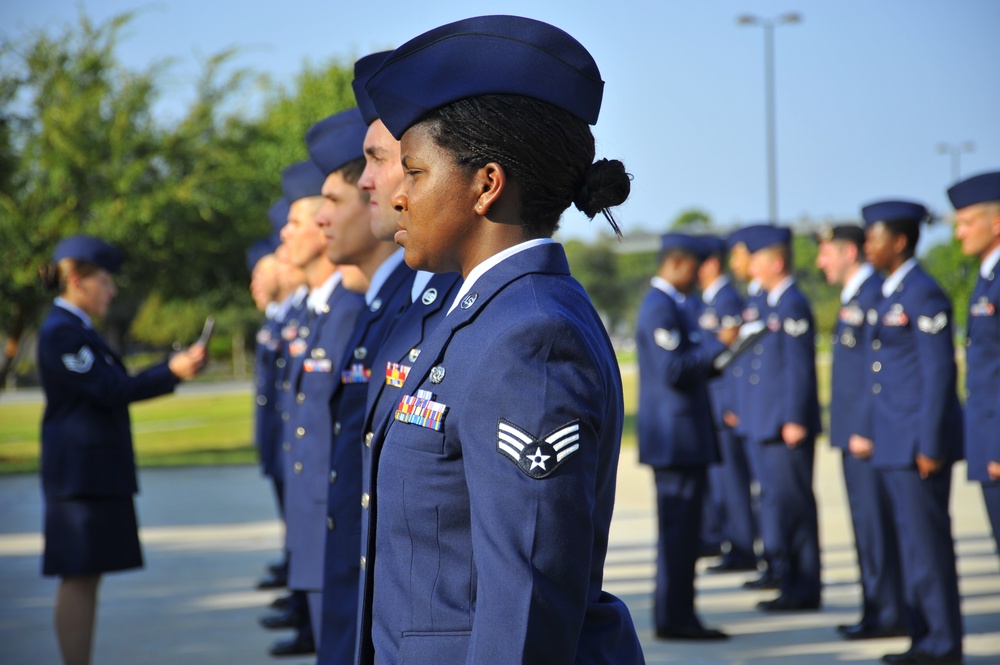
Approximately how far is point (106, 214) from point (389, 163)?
10808 mm

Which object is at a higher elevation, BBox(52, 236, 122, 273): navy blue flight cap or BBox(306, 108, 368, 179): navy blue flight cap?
BBox(306, 108, 368, 179): navy blue flight cap

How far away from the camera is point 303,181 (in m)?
5.34

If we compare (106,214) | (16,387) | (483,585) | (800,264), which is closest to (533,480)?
(483,585)

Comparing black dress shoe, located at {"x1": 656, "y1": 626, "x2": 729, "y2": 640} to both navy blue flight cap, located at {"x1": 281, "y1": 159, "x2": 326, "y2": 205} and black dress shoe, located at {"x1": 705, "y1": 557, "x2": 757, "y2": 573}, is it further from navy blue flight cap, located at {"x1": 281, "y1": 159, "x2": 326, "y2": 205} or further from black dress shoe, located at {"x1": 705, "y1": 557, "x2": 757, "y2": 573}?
navy blue flight cap, located at {"x1": 281, "y1": 159, "x2": 326, "y2": 205}

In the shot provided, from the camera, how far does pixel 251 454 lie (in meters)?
16.5

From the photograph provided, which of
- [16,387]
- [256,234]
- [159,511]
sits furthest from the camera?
[16,387]

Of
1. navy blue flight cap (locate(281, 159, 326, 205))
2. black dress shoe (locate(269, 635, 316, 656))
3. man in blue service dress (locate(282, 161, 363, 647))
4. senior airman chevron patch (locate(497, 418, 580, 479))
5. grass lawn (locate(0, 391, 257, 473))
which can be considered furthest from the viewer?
grass lawn (locate(0, 391, 257, 473))

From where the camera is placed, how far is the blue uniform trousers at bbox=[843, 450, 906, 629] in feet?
21.2

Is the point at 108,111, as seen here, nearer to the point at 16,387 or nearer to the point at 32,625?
the point at 32,625

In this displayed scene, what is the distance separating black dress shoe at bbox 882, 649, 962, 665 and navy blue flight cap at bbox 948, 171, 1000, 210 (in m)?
2.24

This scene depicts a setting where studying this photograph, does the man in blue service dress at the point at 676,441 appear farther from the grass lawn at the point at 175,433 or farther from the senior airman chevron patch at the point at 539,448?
the grass lawn at the point at 175,433

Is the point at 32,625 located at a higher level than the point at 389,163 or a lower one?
lower

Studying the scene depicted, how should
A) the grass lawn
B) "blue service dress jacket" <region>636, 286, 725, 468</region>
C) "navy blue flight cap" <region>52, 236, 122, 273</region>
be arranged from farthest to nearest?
the grass lawn
"blue service dress jacket" <region>636, 286, 725, 468</region>
"navy blue flight cap" <region>52, 236, 122, 273</region>

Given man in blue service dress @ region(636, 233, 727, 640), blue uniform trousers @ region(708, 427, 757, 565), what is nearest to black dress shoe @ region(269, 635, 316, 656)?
man in blue service dress @ region(636, 233, 727, 640)
